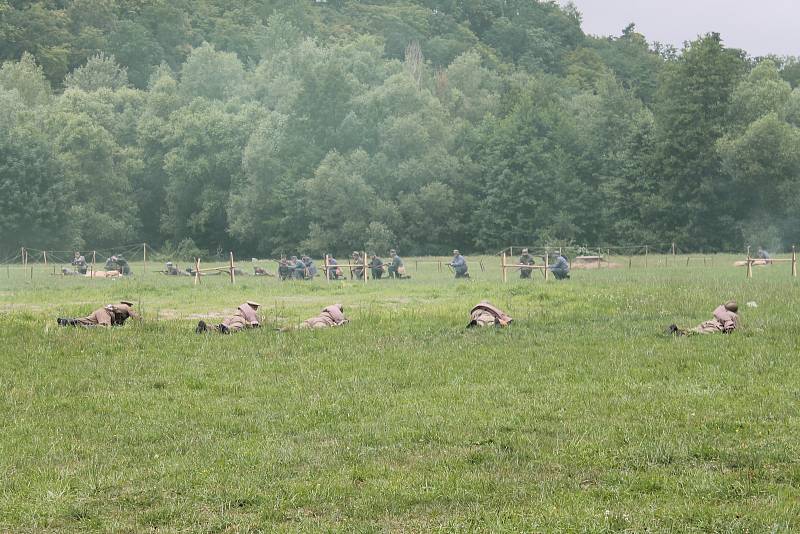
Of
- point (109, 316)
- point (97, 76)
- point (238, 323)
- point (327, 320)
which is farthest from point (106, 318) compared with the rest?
point (97, 76)

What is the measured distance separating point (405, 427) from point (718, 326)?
8.33m

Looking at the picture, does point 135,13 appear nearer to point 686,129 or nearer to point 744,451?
point 686,129

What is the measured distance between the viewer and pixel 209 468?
8.73 metres

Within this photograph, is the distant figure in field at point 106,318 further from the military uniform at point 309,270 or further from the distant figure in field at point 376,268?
the military uniform at point 309,270

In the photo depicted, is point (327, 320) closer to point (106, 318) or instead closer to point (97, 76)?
point (106, 318)

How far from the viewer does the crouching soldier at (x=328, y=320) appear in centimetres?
1877

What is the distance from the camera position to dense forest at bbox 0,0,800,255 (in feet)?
217

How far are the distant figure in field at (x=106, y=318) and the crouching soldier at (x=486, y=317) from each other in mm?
6656

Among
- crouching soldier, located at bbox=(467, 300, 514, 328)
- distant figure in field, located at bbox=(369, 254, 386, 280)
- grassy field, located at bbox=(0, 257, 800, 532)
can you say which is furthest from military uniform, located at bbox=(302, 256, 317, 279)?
crouching soldier, located at bbox=(467, 300, 514, 328)

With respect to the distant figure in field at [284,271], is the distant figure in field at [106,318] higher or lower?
lower

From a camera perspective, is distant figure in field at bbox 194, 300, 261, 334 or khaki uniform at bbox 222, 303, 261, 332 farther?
khaki uniform at bbox 222, 303, 261, 332

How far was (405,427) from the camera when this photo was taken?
10.1m

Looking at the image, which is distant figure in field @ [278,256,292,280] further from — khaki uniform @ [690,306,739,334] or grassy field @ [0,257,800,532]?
khaki uniform @ [690,306,739,334]

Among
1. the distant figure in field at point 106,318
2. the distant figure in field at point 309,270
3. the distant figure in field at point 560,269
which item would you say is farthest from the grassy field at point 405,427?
the distant figure in field at point 309,270
